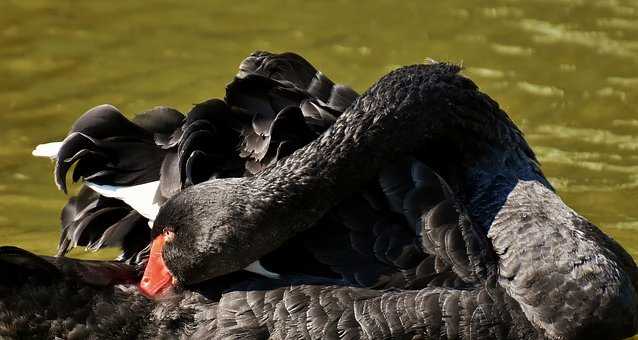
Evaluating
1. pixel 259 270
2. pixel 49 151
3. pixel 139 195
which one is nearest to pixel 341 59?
pixel 49 151

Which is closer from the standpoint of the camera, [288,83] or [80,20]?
[288,83]

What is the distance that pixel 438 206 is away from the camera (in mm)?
4477

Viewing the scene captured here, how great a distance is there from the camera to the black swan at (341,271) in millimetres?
4320

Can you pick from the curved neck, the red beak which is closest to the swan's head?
the red beak

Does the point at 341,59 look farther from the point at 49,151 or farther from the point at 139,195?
the point at 139,195

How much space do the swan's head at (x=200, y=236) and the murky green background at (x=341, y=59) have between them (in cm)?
186

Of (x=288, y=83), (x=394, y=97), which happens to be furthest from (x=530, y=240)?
(x=288, y=83)

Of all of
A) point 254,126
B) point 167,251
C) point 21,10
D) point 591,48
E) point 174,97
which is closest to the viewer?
point 167,251

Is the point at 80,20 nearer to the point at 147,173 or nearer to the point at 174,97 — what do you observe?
the point at 174,97

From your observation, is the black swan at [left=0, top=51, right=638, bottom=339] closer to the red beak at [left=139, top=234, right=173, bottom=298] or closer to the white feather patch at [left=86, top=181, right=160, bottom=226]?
the red beak at [left=139, top=234, right=173, bottom=298]

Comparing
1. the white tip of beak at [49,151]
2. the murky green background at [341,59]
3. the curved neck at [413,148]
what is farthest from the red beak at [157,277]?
the murky green background at [341,59]

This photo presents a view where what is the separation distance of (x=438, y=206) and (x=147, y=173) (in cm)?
111

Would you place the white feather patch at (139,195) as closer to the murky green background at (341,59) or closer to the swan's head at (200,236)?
the swan's head at (200,236)

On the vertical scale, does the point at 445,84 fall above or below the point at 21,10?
above
